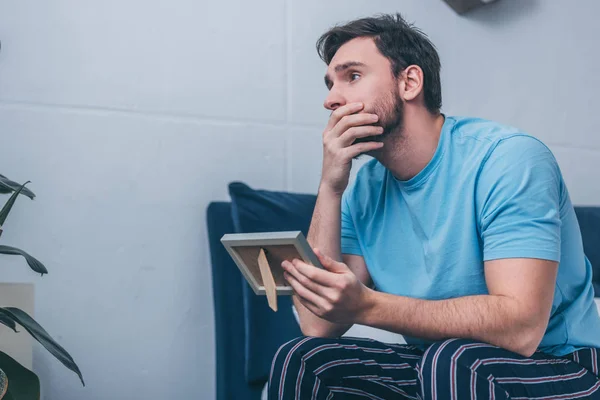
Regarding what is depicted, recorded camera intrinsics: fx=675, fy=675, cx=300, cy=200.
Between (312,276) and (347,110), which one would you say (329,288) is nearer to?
(312,276)

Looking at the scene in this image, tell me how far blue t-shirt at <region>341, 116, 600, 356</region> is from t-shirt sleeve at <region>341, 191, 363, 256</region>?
3 cm

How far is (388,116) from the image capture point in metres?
1.44

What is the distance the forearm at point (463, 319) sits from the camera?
1136 mm

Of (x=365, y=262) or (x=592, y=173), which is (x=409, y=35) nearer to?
(x=365, y=262)

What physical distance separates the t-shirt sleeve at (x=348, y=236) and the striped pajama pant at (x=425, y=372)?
0.27 m

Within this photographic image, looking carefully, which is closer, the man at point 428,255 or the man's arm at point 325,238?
the man at point 428,255

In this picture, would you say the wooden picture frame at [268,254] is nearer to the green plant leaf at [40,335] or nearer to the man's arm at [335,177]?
the man's arm at [335,177]

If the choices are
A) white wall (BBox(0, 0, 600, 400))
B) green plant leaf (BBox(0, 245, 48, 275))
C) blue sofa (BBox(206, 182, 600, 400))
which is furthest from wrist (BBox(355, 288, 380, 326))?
white wall (BBox(0, 0, 600, 400))

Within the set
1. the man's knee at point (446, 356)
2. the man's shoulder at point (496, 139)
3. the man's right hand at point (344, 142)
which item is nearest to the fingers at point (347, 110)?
the man's right hand at point (344, 142)

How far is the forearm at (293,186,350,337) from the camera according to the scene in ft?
4.71

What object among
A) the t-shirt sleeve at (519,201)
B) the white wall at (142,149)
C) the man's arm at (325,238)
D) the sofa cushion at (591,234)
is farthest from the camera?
the sofa cushion at (591,234)

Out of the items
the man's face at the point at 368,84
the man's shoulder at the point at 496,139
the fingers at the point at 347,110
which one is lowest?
the man's shoulder at the point at 496,139

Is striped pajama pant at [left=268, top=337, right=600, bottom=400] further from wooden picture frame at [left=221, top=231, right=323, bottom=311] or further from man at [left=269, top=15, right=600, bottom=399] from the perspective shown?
wooden picture frame at [left=221, top=231, right=323, bottom=311]

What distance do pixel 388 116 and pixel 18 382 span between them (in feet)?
2.87
